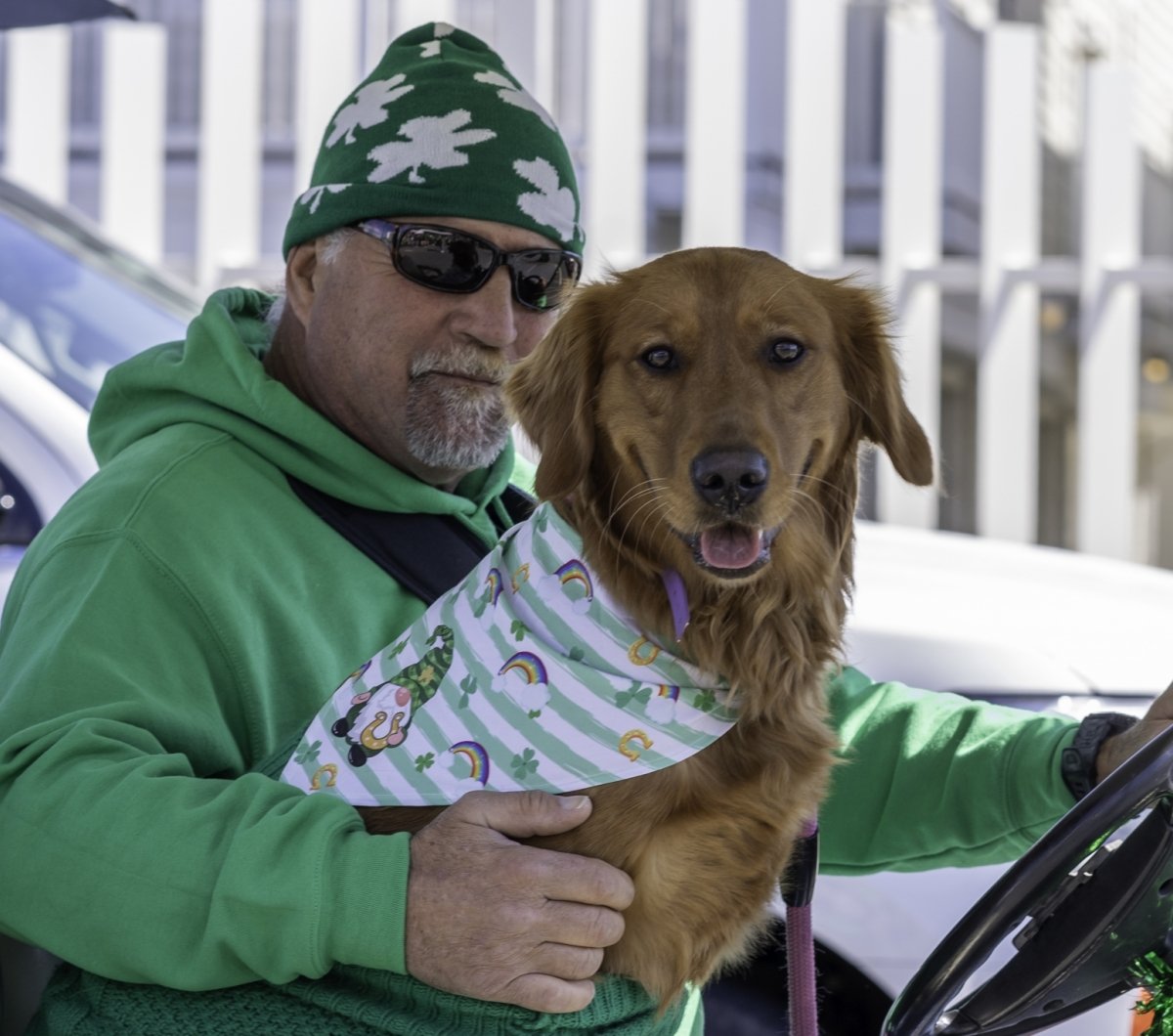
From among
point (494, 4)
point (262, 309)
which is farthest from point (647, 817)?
point (494, 4)

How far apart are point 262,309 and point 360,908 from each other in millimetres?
1293

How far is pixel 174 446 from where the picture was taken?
2.09 metres

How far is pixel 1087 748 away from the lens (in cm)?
195

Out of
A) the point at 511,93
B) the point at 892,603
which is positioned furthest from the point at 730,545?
the point at 892,603

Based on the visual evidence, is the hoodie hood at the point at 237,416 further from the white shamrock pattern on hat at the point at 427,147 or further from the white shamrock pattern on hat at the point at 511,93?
the white shamrock pattern on hat at the point at 511,93

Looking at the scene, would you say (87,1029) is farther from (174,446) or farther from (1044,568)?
(1044,568)

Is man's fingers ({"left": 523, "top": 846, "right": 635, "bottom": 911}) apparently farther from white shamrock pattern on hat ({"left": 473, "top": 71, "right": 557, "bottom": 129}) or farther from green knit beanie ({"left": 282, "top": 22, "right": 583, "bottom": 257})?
white shamrock pattern on hat ({"left": 473, "top": 71, "right": 557, "bottom": 129})

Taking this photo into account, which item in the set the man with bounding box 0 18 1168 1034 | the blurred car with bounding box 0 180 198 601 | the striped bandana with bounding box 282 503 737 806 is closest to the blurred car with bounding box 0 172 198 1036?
the blurred car with bounding box 0 180 198 601

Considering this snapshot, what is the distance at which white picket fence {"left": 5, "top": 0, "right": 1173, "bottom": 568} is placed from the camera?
7.28 m

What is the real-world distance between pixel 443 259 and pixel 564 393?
46 centimetres

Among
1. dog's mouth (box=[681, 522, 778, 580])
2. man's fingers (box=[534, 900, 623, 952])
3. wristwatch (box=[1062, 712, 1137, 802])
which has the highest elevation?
dog's mouth (box=[681, 522, 778, 580])

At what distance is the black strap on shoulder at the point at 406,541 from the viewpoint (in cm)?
217

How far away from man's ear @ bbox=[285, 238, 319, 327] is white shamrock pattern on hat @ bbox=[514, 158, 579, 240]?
341mm

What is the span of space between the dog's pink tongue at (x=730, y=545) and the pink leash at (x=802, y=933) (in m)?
0.33
